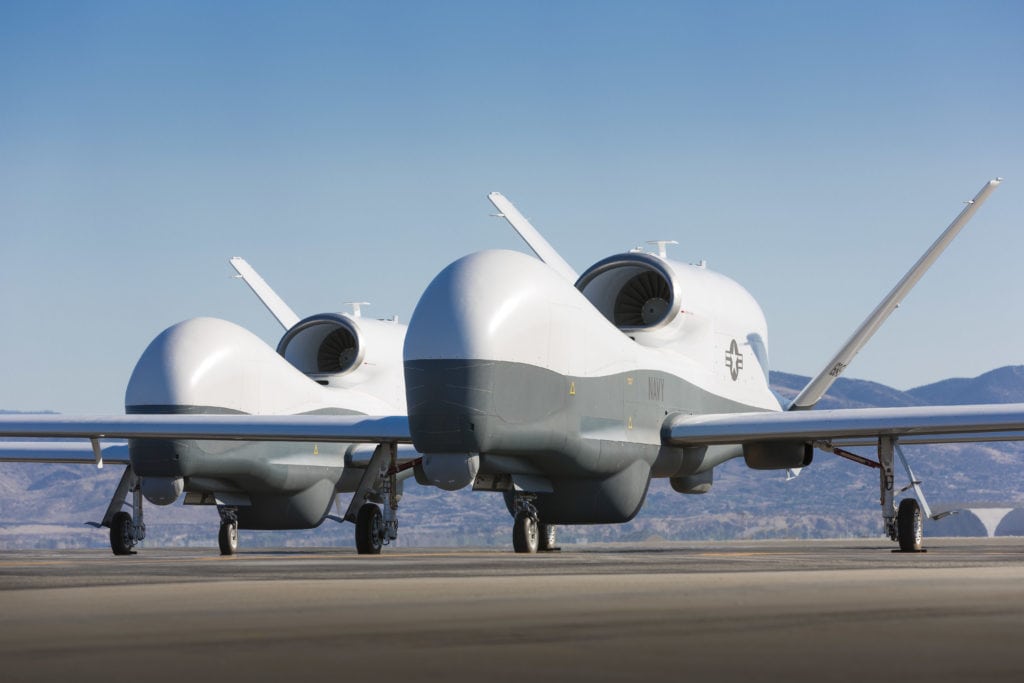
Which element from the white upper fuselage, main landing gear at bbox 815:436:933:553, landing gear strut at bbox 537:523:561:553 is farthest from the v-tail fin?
landing gear strut at bbox 537:523:561:553

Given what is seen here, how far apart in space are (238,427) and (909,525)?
466 inches

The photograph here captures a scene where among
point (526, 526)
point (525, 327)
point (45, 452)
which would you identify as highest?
point (525, 327)

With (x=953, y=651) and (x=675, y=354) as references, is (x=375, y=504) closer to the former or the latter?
(x=675, y=354)

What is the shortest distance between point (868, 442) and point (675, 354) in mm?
4226

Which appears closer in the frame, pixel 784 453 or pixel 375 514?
pixel 375 514

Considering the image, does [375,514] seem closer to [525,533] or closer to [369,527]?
[369,527]

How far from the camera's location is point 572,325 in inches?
1063

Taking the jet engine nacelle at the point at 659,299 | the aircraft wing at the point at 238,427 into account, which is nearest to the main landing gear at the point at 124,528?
the aircraft wing at the point at 238,427

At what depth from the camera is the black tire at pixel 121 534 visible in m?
31.5

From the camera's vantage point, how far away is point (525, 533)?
27.1 metres

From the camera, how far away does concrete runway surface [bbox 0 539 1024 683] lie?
6922mm

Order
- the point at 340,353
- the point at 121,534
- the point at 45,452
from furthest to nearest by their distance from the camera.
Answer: the point at 340,353 → the point at 45,452 → the point at 121,534

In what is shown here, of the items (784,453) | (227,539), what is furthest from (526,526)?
(227,539)

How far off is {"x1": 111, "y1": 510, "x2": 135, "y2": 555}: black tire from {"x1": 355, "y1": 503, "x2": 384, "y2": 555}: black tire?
18.2 feet
